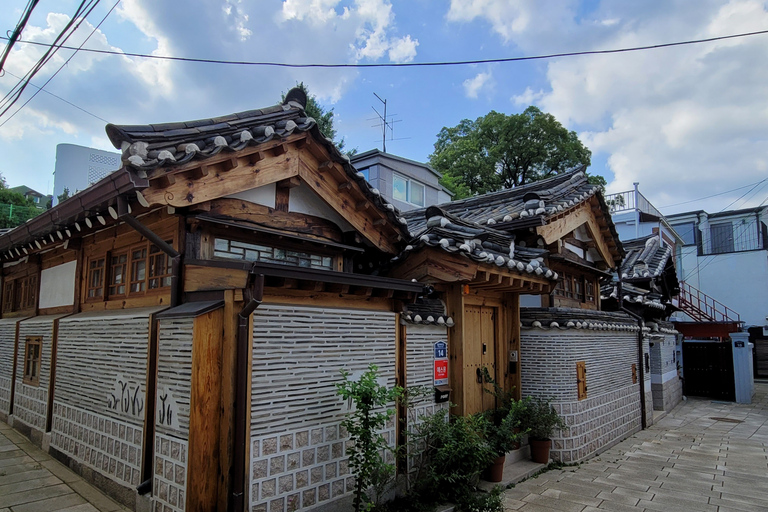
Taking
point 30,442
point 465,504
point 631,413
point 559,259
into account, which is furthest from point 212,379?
point 631,413

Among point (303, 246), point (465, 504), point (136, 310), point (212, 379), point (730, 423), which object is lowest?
point (730, 423)

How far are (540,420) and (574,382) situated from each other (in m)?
1.28

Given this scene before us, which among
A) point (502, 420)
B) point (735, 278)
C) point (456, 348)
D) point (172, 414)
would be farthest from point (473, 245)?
point (735, 278)

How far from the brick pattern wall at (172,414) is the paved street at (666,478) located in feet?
15.4

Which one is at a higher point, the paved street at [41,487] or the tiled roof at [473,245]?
the tiled roof at [473,245]

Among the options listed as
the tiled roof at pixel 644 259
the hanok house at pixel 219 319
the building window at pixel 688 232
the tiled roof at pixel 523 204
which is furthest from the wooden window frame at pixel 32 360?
the building window at pixel 688 232

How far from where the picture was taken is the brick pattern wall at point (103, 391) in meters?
5.54

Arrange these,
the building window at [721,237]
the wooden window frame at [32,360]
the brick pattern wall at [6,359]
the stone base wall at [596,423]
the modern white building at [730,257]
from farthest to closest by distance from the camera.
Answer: the building window at [721,237], the modern white building at [730,257], the stone base wall at [596,423], the brick pattern wall at [6,359], the wooden window frame at [32,360]

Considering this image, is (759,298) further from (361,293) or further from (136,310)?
(136,310)

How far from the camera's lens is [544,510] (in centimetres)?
675

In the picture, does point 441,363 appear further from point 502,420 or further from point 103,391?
point 103,391

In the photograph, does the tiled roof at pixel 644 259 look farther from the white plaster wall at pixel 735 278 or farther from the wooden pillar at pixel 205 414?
the wooden pillar at pixel 205 414

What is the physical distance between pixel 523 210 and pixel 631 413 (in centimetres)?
704

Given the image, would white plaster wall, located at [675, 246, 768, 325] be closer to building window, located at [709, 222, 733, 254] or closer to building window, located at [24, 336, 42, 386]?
building window, located at [709, 222, 733, 254]
